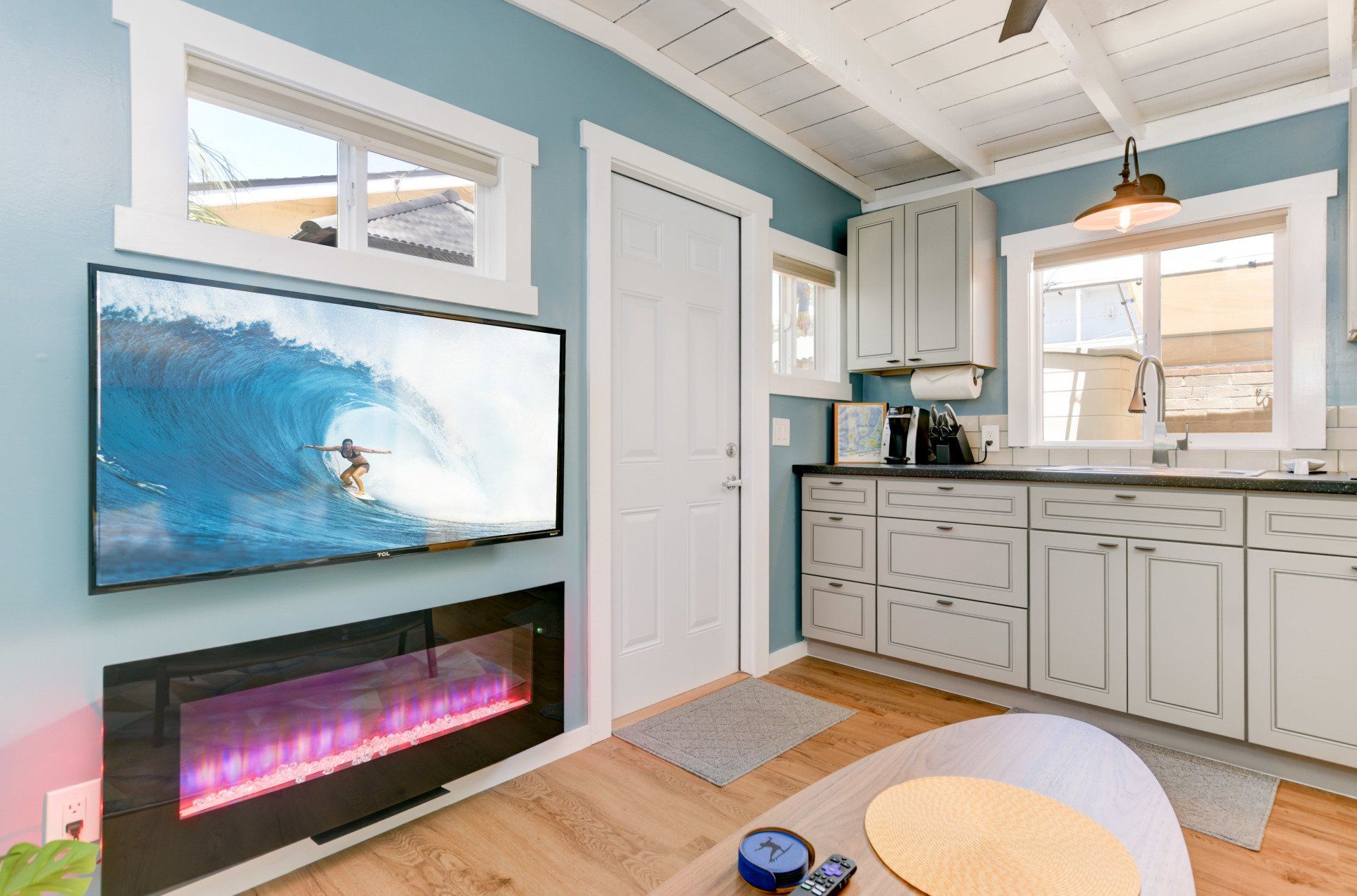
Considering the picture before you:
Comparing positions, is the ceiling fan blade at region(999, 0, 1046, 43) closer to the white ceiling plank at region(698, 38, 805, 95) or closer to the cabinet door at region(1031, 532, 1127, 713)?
the white ceiling plank at region(698, 38, 805, 95)

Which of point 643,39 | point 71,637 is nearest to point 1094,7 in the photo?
point 643,39

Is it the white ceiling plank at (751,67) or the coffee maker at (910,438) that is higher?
the white ceiling plank at (751,67)

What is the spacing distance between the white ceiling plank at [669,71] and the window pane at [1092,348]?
135 centimetres

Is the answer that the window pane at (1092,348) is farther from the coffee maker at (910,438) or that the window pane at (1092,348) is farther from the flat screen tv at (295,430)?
the flat screen tv at (295,430)

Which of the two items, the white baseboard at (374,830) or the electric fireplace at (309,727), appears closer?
the electric fireplace at (309,727)

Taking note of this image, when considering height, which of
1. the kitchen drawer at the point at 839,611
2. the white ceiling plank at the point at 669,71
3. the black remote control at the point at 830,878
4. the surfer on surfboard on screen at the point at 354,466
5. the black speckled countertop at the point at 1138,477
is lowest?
the kitchen drawer at the point at 839,611

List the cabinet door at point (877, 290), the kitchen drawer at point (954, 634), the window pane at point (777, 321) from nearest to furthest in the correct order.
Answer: the kitchen drawer at point (954, 634) → the window pane at point (777, 321) → the cabinet door at point (877, 290)

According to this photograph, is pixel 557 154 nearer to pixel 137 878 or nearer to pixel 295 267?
pixel 295 267

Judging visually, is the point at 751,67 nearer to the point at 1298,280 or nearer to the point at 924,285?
the point at 924,285

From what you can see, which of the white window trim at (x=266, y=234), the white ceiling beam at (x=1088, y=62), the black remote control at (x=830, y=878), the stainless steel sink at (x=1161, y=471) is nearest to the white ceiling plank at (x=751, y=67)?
the white ceiling beam at (x=1088, y=62)

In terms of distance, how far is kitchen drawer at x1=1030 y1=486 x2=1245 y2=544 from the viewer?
228 cm

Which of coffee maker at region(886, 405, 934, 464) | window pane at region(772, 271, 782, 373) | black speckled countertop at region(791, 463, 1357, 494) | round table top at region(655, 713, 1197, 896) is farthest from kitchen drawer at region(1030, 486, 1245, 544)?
window pane at region(772, 271, 782, 373)

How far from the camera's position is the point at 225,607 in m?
1.61

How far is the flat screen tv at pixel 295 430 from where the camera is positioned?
56.1 inches
